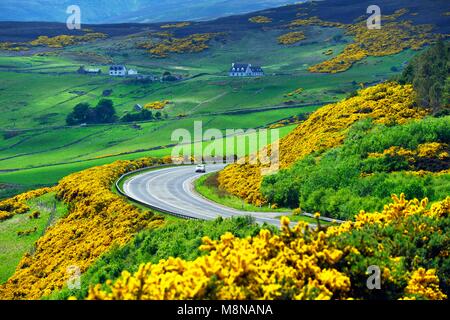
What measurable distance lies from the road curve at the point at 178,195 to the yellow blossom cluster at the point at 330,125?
374 centimetres

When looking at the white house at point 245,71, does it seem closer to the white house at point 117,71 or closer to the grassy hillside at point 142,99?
the grassy hillside at point 142,99

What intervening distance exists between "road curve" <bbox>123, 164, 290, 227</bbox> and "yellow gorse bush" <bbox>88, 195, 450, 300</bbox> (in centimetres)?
1561

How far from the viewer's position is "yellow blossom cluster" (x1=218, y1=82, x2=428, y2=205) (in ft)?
184

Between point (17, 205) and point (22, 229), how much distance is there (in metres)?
9.30

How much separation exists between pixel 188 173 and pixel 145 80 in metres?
102

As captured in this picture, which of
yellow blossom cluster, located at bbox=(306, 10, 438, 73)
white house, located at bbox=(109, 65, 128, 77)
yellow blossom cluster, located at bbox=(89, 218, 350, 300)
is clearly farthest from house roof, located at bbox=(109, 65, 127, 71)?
yellow blossom cluster, located at bbox=(89, 218, 350, 300)

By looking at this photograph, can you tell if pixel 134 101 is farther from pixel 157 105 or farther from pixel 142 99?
pixel 157 105

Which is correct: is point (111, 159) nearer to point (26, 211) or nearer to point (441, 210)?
point (26, 211)

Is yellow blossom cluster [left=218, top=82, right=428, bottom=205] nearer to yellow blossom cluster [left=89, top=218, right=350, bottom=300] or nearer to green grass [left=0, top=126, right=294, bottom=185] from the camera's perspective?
green grass [left=0, top=126, right=294, bottom=185]

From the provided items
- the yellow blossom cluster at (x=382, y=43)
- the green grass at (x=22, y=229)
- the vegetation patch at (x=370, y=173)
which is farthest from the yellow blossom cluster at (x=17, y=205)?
the yellow blossom cluster at (x=382, y=43)

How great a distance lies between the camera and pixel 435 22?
7520 inches

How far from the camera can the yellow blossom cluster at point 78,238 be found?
41.9 m

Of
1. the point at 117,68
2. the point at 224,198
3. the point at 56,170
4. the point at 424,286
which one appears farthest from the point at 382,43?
the point at 424,286
